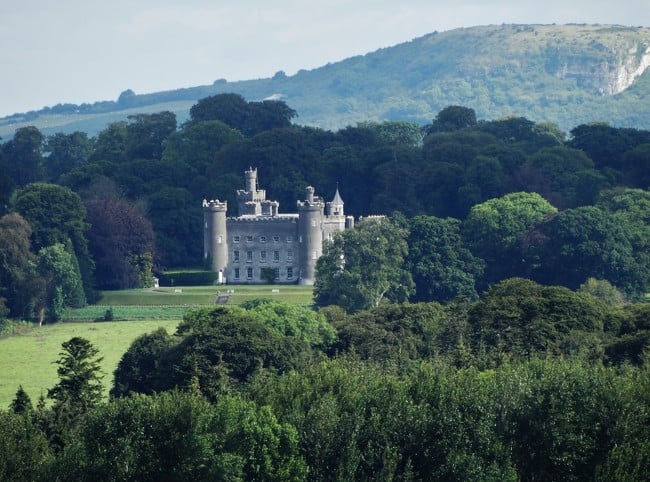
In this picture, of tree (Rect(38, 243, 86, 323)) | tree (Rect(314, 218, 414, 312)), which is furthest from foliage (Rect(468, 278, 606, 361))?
tree (Rect(38, 243, 86, 323))

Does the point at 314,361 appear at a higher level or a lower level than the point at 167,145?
lower

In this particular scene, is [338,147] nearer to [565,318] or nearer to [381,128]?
[381,128]

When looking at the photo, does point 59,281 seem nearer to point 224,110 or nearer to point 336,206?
point 336,206

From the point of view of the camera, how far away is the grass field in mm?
89938

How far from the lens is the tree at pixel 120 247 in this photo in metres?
114

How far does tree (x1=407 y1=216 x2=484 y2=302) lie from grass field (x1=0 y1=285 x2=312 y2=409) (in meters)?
5.80

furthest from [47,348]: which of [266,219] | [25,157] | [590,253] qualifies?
[25,157]

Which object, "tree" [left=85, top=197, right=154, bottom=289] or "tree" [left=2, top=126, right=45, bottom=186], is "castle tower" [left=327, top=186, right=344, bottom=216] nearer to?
"tree" [left=85, top=197, right=154, bottom=289]

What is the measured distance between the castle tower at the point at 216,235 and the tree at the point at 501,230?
1326 centimetres

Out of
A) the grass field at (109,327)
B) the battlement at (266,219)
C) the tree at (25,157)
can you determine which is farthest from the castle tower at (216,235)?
the tree at (25,157)

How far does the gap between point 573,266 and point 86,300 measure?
83.7ft

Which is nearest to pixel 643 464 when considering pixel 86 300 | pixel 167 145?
pixel 86 300

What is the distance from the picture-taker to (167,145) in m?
142

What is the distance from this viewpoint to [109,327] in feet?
334
